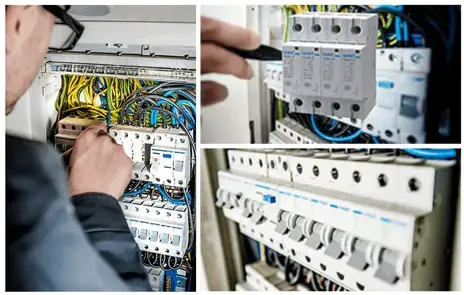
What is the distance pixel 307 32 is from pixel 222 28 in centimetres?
25

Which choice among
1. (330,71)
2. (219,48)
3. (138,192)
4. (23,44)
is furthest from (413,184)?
(23,44)

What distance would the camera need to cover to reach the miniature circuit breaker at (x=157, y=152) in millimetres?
1541

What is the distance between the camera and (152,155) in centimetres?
155

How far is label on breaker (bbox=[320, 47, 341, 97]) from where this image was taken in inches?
58.6

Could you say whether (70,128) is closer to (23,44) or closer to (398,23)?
(23,44)

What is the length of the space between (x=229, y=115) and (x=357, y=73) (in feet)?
1.32

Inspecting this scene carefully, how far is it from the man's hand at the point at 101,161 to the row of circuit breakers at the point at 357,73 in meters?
0.56

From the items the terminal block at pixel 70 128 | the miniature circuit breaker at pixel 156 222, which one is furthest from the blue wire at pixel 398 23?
the terminal block at pixel 70 128

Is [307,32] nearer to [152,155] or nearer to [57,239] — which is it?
[152,155]

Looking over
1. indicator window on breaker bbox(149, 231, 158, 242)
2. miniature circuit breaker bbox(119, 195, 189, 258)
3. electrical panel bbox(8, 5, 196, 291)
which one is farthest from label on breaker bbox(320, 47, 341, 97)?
indicator window on breaker bbox(149, 231, 158, 242)

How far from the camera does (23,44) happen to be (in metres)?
1.50

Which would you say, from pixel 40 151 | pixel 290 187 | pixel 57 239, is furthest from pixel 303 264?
pixel 40 151

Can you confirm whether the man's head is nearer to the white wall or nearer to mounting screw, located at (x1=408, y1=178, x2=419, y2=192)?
the white wall

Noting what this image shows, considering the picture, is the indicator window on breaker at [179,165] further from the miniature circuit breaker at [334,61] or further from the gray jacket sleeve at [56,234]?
the miniature circuit breaker at [334,61]
